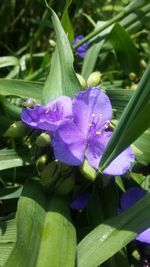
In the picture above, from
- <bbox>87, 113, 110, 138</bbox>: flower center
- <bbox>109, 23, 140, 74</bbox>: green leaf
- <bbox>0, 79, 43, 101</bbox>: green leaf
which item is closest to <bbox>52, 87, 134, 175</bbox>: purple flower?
<bbox>87, 113, 110, 138</bbox>: flower center

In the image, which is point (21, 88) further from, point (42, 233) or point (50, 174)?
point (42, 233)

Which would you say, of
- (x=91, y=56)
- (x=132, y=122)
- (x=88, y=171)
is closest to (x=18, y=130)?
(x=88, y=171)

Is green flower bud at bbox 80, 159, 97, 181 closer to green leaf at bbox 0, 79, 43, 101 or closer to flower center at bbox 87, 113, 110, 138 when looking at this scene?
flower center at bbox 87, 113, 110, 138

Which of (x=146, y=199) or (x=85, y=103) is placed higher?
(x=85, y=103)

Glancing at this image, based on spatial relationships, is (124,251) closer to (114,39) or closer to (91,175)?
(91,175)

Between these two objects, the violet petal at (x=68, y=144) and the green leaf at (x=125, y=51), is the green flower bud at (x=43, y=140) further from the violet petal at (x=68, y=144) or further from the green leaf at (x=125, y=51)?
the green leaf at (x=125, y=51)

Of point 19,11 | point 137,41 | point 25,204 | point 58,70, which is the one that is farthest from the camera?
point 19,11

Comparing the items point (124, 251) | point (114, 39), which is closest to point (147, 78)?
point (124, 251)

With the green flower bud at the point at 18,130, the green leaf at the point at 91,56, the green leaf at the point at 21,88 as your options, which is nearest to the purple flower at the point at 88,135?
the green flower bud at the point at 18,130
